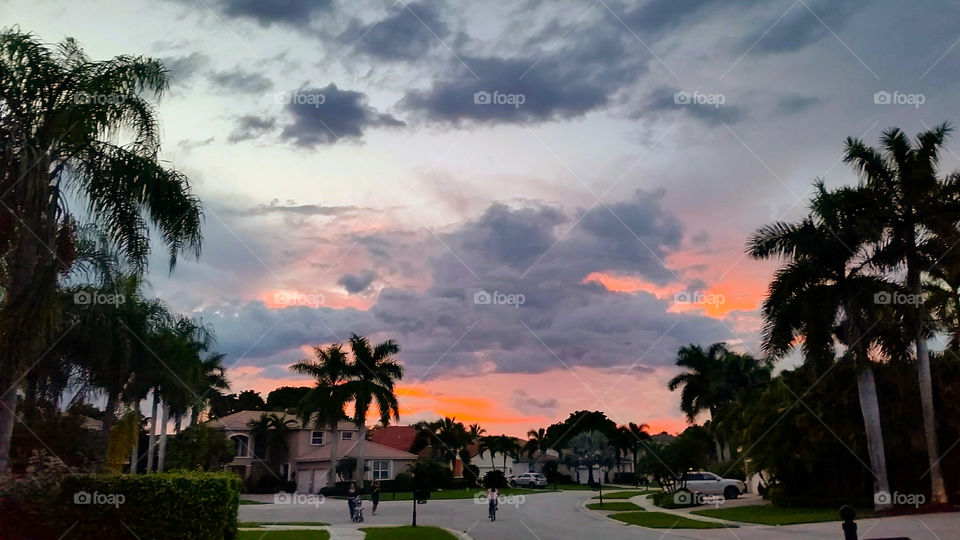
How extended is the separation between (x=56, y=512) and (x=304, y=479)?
194ft

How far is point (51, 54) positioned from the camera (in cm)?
1750

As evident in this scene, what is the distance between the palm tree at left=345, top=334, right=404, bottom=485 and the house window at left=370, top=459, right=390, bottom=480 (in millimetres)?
5944

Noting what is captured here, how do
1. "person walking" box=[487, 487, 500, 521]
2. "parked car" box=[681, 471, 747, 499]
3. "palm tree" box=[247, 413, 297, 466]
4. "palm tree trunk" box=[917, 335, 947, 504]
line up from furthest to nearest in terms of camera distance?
1. "palm tree" box=[247, 413, 297, 466]
2. "parked car" box=[681, 471, 747, 499]
3. "person walking" box=[487, 487, 500, 521]
4. "palm tree trunk" box=[917, 335, 947, 504]

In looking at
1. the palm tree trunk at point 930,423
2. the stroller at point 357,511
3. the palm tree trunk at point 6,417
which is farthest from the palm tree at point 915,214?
the palm tree trunk at point 6,417

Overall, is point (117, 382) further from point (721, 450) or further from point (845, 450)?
point (721, 450)

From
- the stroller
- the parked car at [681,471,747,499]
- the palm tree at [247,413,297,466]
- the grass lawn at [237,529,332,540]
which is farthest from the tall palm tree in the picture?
the palm tree at [247,413,297,466]

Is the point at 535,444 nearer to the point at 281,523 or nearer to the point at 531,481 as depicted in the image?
the point at 531,481

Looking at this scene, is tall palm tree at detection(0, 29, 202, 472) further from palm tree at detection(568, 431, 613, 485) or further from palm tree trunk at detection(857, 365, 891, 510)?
palm tree at detection(568, 431, 613, 485)

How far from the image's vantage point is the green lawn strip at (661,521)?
26.7 meters

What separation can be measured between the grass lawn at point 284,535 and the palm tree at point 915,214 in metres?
22.2

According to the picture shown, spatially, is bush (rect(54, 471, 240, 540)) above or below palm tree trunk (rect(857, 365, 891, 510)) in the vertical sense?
below

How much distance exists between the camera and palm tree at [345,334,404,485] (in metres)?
64.8

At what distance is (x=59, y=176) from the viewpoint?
17.6 meters

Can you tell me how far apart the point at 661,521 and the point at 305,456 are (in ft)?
164
